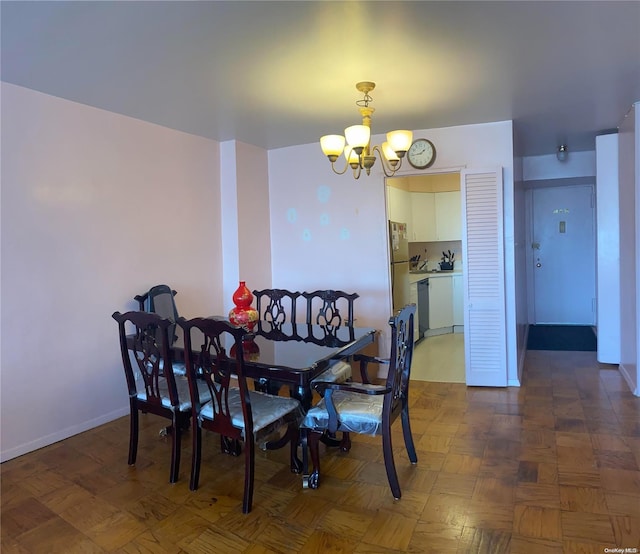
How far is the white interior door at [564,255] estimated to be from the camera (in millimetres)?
6746

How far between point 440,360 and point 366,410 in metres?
3.00

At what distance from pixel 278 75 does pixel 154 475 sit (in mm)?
2511

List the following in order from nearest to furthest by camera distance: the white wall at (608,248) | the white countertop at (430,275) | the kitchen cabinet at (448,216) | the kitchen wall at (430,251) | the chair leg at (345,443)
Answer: the chair leg at (345,443) → the white wall at (608,248) → the white countertop at (430,275) → the kitchen cabinet at (448,216) → the kitchen wall at (430,251)

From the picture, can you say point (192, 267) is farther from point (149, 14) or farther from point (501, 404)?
point (501, 404)

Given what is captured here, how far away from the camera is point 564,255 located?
22.5 feet

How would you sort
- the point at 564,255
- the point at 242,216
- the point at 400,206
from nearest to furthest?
the point at 242,216 → the point at 400,206 → the point at 564,255

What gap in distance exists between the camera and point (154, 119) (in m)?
3.74

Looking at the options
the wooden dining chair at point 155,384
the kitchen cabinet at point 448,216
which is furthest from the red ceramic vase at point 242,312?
the kitchen cabinet at point 448,216

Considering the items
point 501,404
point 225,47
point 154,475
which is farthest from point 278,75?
point 501,404

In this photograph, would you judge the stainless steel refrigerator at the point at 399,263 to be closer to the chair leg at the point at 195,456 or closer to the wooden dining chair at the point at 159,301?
the wooden dining chair at the point at 159,301

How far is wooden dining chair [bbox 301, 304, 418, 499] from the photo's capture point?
2336 mm

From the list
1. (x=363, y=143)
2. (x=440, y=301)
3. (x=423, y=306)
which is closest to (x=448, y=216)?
(x=440, y=301)

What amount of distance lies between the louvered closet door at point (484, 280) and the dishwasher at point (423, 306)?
198 cm

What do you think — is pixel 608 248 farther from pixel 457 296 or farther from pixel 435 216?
pixel 435 216
